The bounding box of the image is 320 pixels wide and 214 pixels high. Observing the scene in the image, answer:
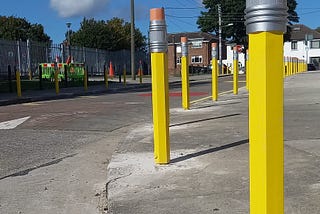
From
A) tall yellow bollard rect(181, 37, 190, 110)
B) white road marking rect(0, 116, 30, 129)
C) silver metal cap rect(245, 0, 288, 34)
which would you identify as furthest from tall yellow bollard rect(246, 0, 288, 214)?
tall yellow bollard rect(181, 37, 190, 110)

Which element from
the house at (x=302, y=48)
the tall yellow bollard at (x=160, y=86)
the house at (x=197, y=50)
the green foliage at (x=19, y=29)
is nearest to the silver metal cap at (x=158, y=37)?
the tall yellow bollard at (x=160, y=86)

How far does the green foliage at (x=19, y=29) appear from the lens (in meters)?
67.3

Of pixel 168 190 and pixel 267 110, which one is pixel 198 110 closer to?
pixel 168 190

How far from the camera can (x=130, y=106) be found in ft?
49.1

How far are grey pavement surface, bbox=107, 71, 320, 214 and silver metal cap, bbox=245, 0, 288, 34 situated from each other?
1.89m

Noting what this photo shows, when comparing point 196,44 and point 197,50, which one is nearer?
point 197,50

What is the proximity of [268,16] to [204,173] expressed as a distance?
299 centimetres

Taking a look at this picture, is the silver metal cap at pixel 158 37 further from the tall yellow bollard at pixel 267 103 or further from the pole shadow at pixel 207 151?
the tall yellow bollard at pixel 267 103

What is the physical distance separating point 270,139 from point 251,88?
34 centimetres

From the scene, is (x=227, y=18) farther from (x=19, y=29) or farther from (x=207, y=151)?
(x=207, y=151)

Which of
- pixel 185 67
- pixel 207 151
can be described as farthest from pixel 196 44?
pixel 207 151

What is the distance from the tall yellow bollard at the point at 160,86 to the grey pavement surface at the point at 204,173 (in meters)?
0.26

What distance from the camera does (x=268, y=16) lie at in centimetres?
289

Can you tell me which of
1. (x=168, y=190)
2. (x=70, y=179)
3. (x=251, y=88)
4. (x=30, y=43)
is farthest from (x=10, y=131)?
(x=30, y=43)
